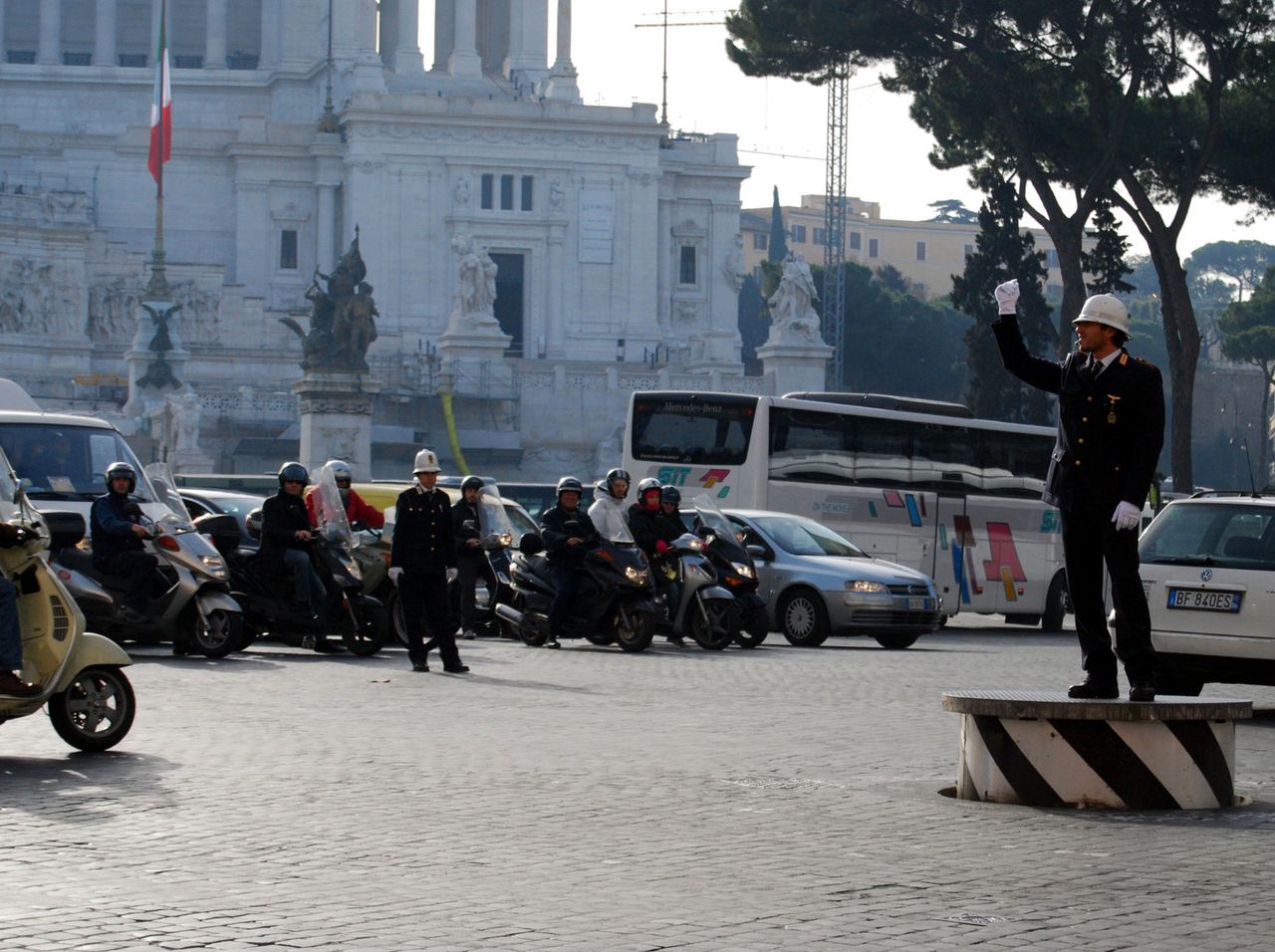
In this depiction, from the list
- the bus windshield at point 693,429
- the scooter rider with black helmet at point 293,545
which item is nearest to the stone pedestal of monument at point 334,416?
the bus windshield at point 693,429

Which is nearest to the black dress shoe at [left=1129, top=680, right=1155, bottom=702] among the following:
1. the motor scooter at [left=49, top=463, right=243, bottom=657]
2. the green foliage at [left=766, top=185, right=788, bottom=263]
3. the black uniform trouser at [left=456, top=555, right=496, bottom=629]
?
the motor scooter at [left=49, top=463, right=243, bottom=657]

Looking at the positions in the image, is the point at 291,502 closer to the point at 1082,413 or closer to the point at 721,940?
the point at 1082,413

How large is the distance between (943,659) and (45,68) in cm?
7074

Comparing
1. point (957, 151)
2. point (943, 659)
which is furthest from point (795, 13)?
point (943, 659)

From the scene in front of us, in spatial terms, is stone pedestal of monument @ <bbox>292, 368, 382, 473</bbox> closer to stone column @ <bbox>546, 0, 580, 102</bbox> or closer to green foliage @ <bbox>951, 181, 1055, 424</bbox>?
green foliage @ <bbox>951, 181, 1055, 424</bbox>

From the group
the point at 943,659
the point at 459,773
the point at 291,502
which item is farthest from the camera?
the point at 943,659

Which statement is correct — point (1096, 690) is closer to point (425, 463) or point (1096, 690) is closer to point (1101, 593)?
point (1101, 593)

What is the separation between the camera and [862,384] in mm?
89250

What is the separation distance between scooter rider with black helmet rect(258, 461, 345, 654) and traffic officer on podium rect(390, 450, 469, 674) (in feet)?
4.85

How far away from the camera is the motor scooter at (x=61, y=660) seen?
9.31m

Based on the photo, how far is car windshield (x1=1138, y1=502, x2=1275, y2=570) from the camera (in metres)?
12.5

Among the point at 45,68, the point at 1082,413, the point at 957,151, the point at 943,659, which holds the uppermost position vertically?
the point at 45,68

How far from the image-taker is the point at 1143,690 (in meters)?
8.57

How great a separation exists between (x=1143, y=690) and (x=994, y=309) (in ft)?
117
